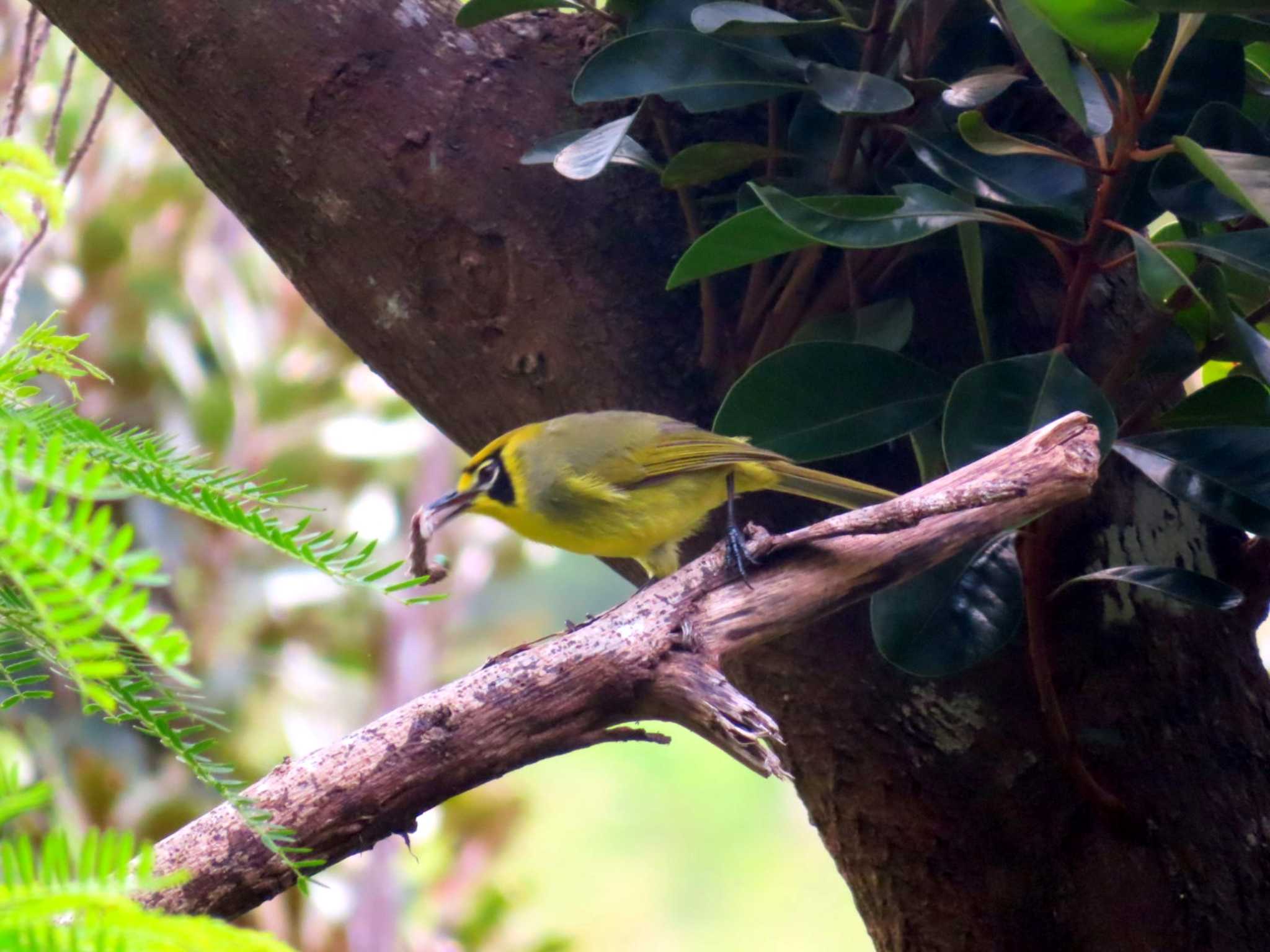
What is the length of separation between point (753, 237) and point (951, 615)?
0.56 m

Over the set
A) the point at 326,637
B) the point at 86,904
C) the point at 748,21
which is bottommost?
the point at 86,904

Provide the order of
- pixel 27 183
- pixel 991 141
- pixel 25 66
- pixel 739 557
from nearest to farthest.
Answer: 1. pixel 27 183
2. pixel 739 557
3. pixel 991 141
4. pixel 25 66

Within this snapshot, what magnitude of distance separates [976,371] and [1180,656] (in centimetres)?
52

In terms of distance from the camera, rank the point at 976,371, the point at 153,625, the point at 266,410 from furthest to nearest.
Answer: the point at 266,410 → the point at 976,371 → the point at 153,625

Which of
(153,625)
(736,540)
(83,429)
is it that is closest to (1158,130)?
(736,540)

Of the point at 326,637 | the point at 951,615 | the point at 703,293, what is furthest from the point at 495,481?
the point at 326,637

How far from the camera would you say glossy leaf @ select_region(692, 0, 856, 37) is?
1.40m

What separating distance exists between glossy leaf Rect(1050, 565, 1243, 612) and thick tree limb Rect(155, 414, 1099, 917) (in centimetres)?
30

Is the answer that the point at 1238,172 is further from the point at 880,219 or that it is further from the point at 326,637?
the point at 326,637

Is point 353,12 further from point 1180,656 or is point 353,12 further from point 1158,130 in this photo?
point 1180,656

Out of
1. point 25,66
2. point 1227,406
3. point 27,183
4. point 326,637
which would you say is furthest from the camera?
point 326,637

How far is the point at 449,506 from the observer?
6.68 feet

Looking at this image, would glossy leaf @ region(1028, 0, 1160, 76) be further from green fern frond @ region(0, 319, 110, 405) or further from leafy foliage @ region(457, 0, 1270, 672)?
green fern frond @ region(0, 319, 110, 405)

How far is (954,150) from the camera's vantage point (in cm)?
150
